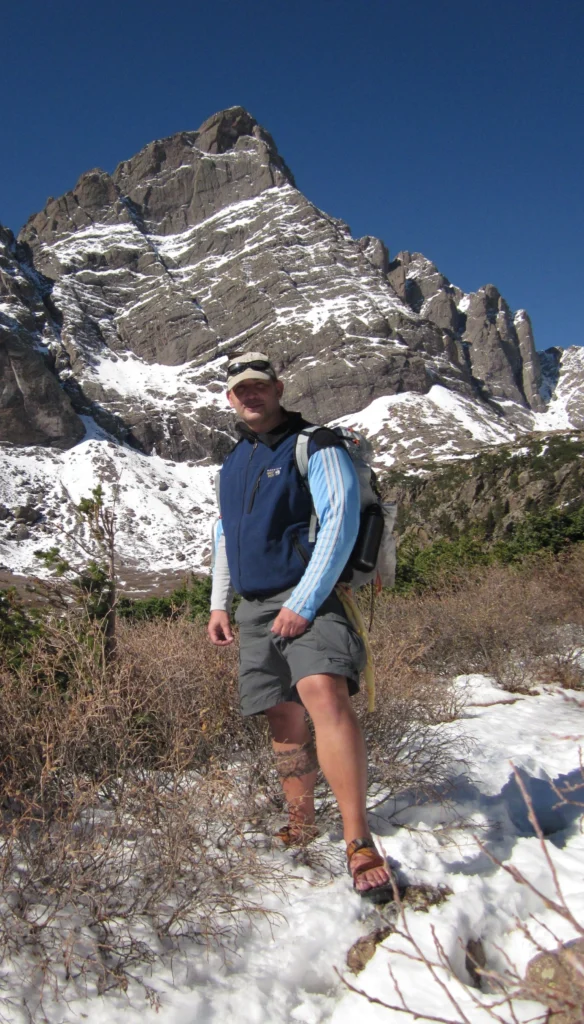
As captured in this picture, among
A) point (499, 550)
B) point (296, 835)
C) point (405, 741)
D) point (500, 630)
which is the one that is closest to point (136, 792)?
point (296, 835)

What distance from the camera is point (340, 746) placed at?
221cm

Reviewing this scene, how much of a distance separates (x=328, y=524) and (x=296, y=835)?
108 cm

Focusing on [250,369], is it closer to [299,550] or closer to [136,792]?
[299,550]

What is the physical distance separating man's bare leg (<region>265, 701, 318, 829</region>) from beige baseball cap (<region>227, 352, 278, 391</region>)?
126cm

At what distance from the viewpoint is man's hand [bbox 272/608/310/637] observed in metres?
2.26

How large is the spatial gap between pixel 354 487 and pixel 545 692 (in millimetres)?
3552

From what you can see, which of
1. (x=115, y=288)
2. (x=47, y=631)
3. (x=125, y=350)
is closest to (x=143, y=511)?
(x=125, y=350)

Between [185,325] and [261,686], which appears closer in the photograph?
[261,686]

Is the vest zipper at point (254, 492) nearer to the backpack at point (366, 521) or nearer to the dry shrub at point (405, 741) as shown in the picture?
the backpack at point (366, 521)

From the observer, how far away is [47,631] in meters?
3.00

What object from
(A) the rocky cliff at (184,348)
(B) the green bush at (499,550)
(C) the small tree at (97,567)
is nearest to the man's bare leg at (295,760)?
(C) the small tree at (97,567)

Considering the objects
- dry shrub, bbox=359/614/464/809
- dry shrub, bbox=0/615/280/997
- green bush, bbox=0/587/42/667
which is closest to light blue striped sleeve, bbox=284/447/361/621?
dry shrub, bbox=0/615/280/997

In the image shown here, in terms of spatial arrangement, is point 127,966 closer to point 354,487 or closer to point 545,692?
point 354,487

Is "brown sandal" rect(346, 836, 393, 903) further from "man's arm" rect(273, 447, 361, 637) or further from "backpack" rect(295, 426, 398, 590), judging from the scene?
"backpack" rect(295, 426, 398, 590)
